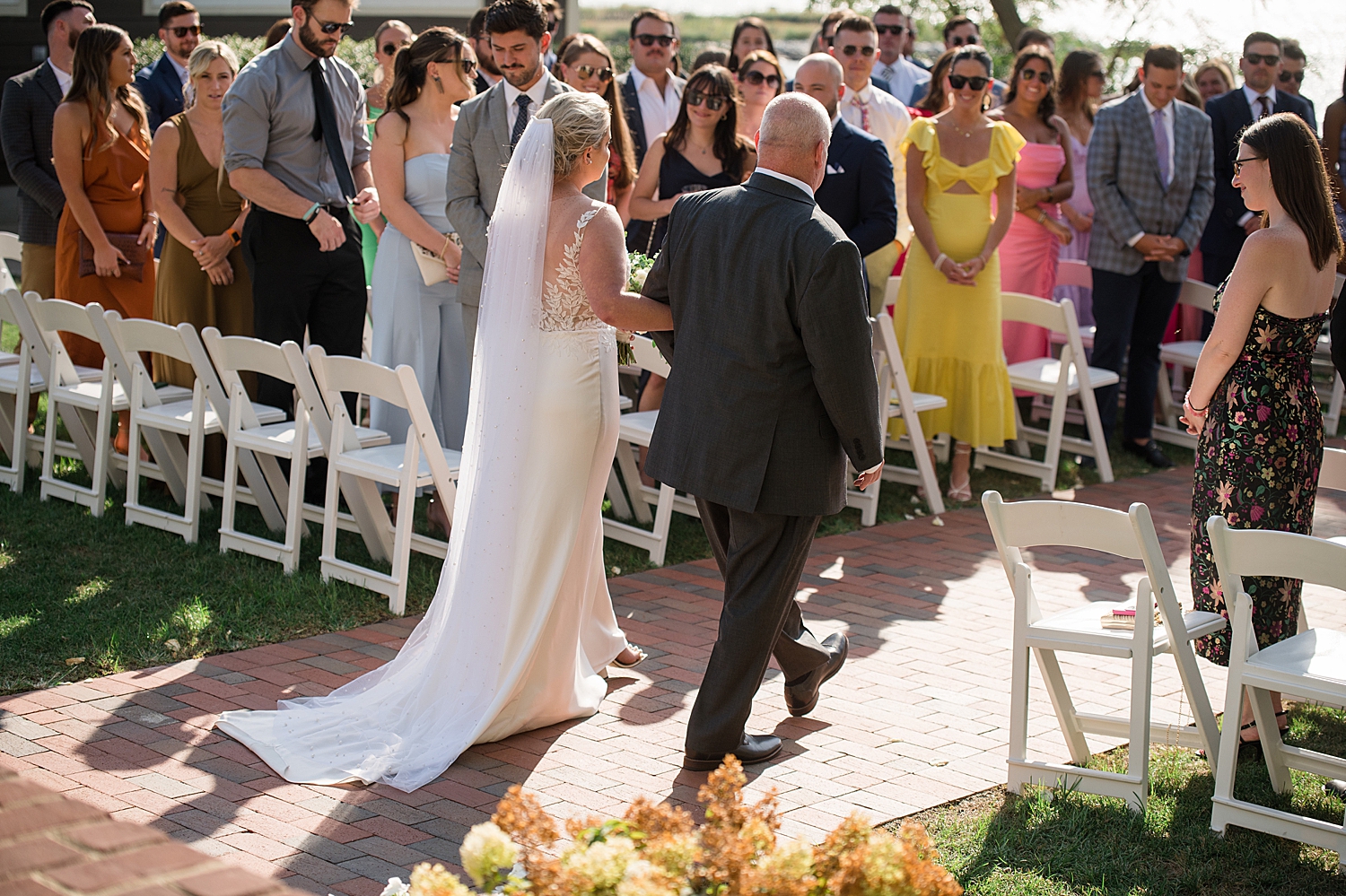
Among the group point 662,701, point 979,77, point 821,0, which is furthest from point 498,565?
point 821,0

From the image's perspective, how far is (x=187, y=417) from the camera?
6773 mm

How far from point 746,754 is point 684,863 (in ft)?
7.29

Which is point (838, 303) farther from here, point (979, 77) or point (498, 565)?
point (979, 77)

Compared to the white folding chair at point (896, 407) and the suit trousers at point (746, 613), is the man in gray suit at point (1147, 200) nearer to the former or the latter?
the white folding chair at point (896, 407)

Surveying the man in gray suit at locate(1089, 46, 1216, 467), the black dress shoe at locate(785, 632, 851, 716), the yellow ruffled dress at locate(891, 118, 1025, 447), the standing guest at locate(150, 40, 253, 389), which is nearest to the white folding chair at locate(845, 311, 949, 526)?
the yellow ruffled dress at locate(891, 118, 1025, 447)

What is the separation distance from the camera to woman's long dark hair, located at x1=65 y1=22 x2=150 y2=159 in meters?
7.66

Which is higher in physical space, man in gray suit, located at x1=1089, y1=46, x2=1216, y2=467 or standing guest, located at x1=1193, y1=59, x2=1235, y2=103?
standing guest, located at x1=1193, y1=59, x2=1235, y2=103

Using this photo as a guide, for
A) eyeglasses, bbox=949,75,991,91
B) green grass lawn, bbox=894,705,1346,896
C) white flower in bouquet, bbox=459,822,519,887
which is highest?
eyeglasses, bbox=949,75,991,91

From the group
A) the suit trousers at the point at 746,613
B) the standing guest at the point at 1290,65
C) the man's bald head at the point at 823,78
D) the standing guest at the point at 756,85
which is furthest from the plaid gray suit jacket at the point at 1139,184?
the suit trousers at the point at 746,613

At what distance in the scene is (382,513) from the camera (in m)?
6.42

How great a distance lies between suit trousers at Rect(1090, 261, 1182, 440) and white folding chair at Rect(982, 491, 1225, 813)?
4899 millimetres

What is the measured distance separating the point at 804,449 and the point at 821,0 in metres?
23.1

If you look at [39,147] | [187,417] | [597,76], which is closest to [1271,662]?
[187,417]

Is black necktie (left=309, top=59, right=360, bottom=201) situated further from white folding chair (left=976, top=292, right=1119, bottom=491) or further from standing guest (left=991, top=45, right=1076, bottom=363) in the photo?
standing guest (left=991, top=45, right=1076, bottom=363)
